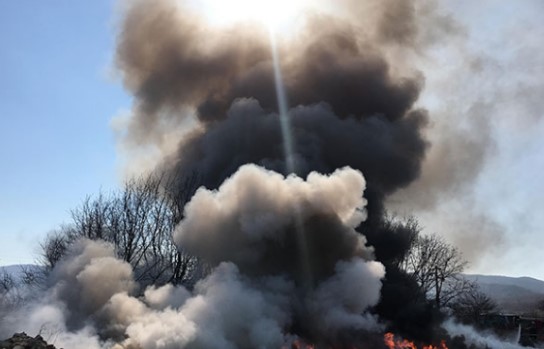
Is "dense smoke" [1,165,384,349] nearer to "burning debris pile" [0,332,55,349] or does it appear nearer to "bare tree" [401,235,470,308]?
"burning debris pile" [0,332,55,349]

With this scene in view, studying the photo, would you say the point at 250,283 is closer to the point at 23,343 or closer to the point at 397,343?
the point at 397,343

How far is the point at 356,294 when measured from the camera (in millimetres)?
23281

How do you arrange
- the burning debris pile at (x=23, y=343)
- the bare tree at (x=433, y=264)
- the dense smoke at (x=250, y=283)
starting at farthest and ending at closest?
the bare tree at (x=433, y=264) → the dense smoke at (x=250, y=283) → the burning debris pile at (x=23, y=343)

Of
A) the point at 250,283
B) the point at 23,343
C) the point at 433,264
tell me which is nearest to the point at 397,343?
the point at 250,283

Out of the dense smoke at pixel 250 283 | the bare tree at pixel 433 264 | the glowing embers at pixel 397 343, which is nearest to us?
the dense smoke at pixel 250 283

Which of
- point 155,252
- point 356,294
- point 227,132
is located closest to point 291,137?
point 227,132

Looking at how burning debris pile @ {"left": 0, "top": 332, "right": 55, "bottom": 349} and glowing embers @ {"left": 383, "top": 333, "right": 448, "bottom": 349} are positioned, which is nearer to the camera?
burning debris pile @ {"left": 0, "top": 332, "right": 55, "bottom": 349}

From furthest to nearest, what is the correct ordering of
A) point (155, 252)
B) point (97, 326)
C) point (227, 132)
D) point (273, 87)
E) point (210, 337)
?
1. point (155, 252)
2. point (273, 87)
3. point (227, 132)
4. point (97, 326)
5. point (210, 337)

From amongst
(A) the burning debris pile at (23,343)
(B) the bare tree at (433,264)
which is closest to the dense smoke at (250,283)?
(A) the burning debris pile at (23,343)

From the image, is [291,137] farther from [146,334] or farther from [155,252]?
[155,252]

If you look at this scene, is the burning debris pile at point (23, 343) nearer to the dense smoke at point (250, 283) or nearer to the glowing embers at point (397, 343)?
the dense smoke at point (250, 283)

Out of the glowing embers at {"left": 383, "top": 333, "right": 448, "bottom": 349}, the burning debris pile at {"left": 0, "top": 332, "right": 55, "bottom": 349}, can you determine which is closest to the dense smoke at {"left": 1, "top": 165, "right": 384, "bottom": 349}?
the glowing embers at {"left": 383, "top": 333, "right": 448, "bottom": 349}

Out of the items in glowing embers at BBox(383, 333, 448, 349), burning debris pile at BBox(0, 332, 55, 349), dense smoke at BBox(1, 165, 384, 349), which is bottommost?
burning debris pile at BBox(0, 332, 55, 349)

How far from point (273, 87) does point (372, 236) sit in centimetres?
1291
